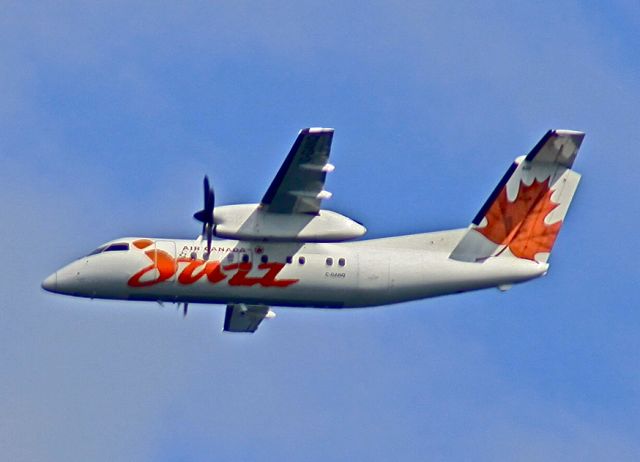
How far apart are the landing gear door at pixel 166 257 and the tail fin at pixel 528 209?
6.29 metres

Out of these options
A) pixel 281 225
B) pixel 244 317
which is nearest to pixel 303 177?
pixel 281 225

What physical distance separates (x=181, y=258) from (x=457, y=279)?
599 cm

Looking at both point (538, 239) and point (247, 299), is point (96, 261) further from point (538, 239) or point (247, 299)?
point (538, 239)

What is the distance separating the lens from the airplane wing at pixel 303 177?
98.5 ft

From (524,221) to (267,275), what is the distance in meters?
6.12

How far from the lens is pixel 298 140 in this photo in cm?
3006

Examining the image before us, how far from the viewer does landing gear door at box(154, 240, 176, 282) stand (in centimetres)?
3167

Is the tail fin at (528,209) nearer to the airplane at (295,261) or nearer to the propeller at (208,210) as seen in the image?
the airplane at (295,261)

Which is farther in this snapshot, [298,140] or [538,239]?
[538,239]

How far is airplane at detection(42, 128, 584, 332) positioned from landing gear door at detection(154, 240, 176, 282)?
21 mm

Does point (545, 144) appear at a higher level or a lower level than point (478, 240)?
higher

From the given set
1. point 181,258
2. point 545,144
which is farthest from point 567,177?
point 181,258

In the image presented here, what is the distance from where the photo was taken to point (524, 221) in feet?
110

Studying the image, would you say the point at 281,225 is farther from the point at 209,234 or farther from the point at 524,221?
the point at 524,221
